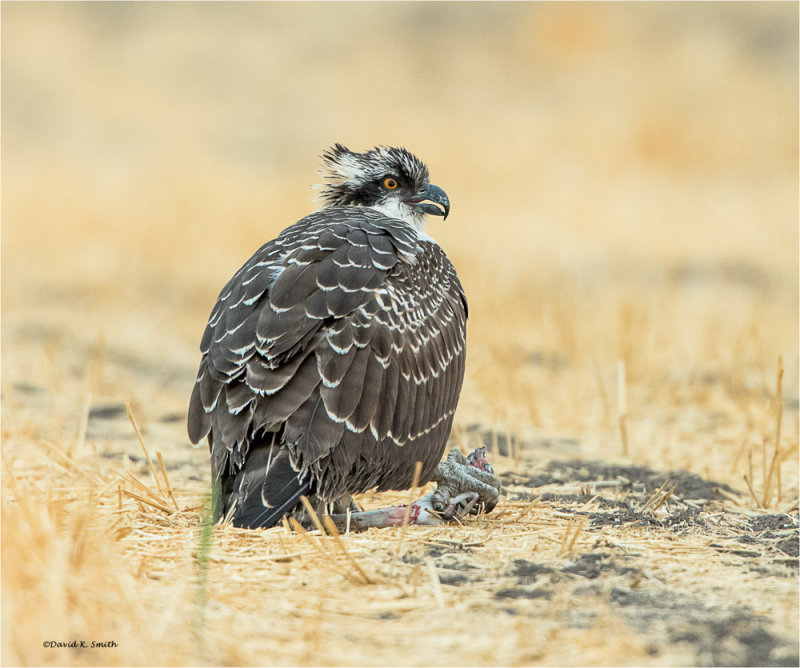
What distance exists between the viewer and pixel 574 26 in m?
25.4

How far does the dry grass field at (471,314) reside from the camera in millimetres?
3254

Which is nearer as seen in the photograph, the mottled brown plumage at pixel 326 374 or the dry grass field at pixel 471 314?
the dry grass field at pixel 471 314

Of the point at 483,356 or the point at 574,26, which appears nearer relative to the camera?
the point at 483,356

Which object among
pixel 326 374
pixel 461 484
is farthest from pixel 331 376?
pixel 461 484

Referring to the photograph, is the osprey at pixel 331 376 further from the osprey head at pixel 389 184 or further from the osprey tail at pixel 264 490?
the osprey head at pixel 389 184

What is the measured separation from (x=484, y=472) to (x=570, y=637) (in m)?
1.66

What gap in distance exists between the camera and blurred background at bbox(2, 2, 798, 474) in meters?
9.45

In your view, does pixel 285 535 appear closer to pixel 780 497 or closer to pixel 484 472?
pixel 484 472

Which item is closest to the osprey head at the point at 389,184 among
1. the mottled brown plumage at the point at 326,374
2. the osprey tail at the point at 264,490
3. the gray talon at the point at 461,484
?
the mottled brown plumage at the point at 326,374

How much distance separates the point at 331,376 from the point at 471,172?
43.5ft

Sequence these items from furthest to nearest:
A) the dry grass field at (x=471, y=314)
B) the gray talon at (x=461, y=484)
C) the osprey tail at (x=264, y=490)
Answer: the gray talon at (x=461, y=484)
the osprey tail at (x=264, y=490)
the dry grass field at (x=471, y=314)

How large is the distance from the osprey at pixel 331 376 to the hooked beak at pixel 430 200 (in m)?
1.06

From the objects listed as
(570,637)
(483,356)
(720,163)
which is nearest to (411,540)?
(570,637)

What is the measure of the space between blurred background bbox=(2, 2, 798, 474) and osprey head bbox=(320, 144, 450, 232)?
2.13 m
